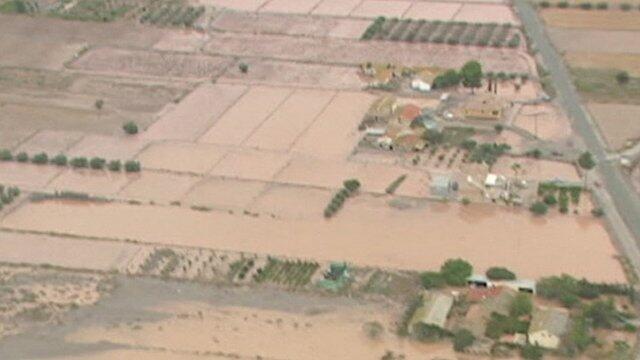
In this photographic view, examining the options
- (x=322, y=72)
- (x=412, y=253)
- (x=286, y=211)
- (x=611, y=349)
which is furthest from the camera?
(x=322, y=72)

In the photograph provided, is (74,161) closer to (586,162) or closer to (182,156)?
(182,156)

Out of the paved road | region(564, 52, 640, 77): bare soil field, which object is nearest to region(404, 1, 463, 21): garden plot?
the paved road

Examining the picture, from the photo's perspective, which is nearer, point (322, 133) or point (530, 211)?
point (530, 211)

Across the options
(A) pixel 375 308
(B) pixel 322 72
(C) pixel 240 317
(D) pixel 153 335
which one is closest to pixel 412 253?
(A) pixel 375 308

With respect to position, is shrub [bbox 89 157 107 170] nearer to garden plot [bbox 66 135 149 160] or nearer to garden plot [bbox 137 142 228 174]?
garden plot [bbox 66 135 149 160]

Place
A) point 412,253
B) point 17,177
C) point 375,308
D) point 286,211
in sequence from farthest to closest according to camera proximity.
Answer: point 17,177 → point 286,211 → point 412,253 → point 375,308

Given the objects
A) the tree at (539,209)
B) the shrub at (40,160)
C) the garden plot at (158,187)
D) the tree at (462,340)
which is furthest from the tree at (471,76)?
the tree at (462,340)

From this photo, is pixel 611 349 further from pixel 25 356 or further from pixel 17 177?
pixel 17 177

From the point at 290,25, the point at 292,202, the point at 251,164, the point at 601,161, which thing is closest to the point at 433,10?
the point at 290,25

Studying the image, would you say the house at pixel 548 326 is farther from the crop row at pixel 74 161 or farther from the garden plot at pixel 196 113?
the garden plot at pixel 196 113
